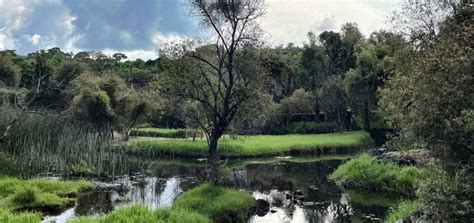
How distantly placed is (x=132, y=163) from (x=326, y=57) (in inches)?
1895

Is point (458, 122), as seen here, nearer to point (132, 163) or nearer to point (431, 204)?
point (431, 204)

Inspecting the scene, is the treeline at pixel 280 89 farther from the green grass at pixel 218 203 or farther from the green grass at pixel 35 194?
the green grass at pixel 218 203

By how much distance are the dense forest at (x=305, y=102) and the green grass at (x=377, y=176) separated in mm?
129

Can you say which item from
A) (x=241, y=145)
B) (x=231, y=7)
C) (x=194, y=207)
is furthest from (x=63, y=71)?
(x=194, y=207)

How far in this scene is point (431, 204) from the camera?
13.4m

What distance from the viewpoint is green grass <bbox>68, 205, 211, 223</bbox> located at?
1555 cm

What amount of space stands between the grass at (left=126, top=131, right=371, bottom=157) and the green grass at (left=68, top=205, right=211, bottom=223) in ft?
89.9

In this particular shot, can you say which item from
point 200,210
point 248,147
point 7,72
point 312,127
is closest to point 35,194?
point 200,210

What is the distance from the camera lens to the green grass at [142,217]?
51.0 feet

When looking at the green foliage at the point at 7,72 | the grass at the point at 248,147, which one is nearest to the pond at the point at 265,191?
the grass at the point at 248,147

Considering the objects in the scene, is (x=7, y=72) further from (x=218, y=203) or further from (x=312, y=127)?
(x=218, y=203)

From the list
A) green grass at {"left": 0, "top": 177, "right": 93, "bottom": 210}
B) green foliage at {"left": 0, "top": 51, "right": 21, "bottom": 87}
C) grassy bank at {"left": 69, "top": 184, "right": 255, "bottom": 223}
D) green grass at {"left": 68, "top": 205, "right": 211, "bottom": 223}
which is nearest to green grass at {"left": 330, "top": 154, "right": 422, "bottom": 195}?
grassy bank at {"left": 69, "top": 184, "right": 255, "bottom": 223}

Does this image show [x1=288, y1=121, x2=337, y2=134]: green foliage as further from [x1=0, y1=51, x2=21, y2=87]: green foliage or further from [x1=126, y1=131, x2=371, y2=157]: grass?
[x1=0, y1=51, x2=21, y2=87]: green foliage

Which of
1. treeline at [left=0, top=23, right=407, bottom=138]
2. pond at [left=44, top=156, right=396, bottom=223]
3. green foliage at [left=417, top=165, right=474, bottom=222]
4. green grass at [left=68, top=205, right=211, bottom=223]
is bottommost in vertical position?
pond at [left=44, top=156, right=396, bottom=223]
